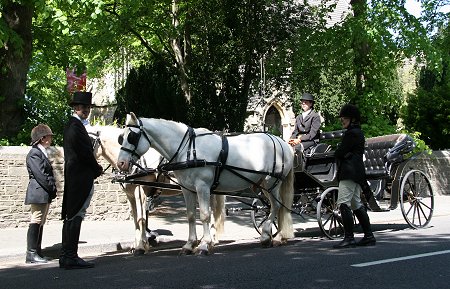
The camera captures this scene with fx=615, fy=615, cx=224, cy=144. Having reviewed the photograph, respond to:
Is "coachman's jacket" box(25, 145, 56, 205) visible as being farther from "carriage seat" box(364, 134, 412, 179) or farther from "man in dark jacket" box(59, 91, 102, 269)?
"carriage seat" box(364, 134, 412, 179)

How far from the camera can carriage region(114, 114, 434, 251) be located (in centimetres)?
904

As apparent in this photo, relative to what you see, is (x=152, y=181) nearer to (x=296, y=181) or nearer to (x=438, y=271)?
(x=296, y=181)

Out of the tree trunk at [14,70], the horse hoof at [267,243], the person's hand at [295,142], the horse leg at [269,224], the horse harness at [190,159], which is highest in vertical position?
the tree trunk at [14,70]

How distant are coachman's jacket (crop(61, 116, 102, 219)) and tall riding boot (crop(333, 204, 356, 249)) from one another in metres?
3.87

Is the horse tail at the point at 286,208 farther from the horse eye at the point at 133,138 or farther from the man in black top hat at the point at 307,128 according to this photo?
the horse eye at the point at 133,138

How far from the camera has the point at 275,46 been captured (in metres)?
Result: 22.8

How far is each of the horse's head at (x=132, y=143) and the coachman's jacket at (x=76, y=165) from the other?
0.42 meters

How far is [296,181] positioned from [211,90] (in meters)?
11.6

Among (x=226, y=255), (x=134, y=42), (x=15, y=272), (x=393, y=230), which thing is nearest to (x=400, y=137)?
(x=393, y=230)

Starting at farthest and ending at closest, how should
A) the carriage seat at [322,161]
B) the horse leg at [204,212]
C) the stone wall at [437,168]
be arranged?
the stone wall at [437,168], the carriage seat at [322,161], the horse leg at [204,212]

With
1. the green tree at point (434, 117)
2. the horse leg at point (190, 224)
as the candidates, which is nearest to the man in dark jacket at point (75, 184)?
the horse leg at point (190, 224)

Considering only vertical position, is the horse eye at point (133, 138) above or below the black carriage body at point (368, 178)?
above

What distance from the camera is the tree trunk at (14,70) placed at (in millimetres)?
15828

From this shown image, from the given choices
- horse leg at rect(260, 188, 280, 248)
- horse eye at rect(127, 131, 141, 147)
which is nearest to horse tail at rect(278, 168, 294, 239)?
horse leg at rect(260, 188, 280, 248)
